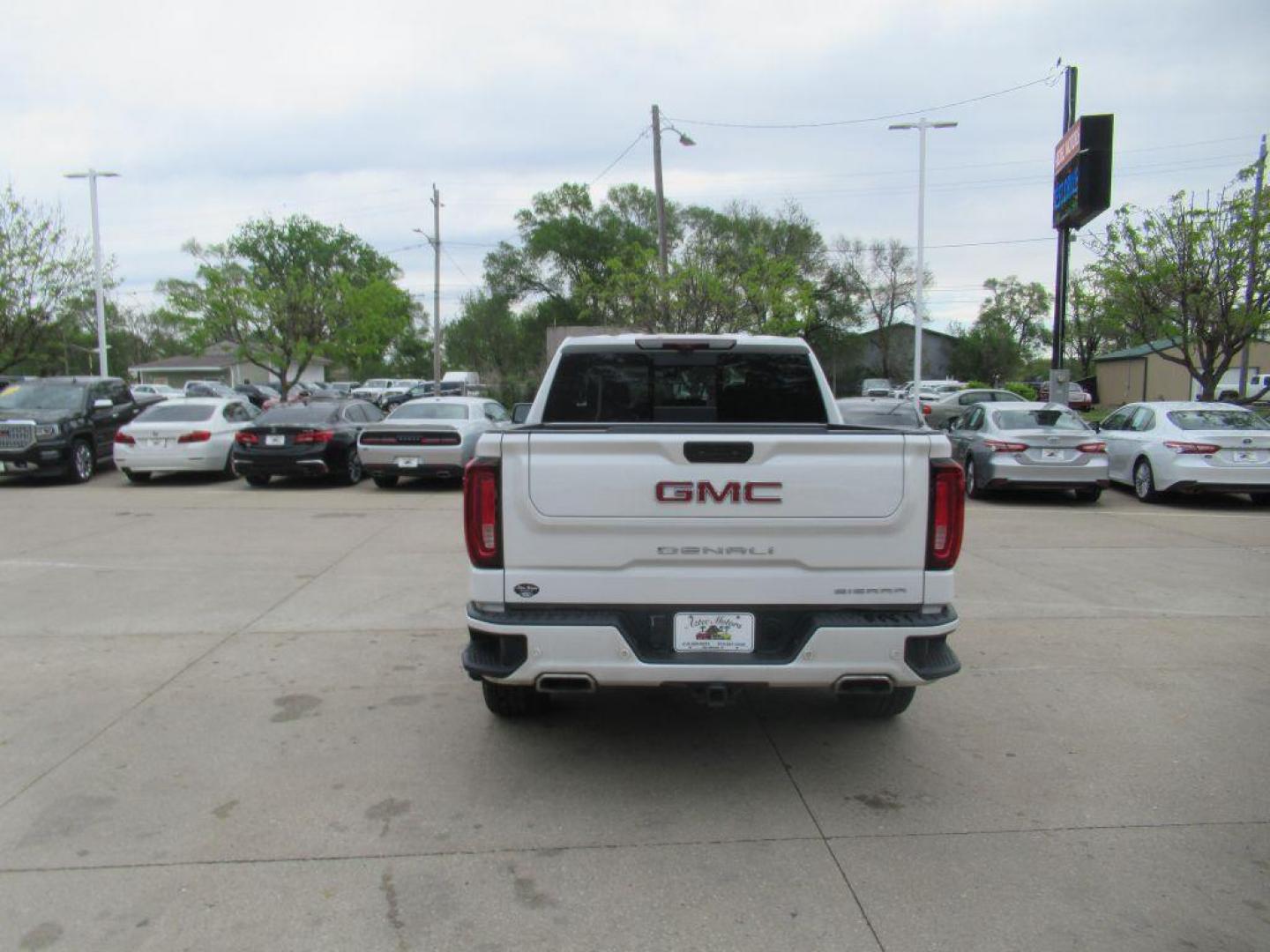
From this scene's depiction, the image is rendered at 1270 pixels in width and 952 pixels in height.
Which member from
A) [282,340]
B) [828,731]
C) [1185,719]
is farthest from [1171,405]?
[282,340]

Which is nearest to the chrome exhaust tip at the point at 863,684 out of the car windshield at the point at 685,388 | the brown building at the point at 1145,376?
the car windshield at the point at 685,388

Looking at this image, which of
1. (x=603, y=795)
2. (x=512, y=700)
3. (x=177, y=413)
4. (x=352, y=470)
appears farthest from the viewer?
(x=177, y=413)

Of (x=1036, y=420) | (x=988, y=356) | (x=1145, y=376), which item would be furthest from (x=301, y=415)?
(x=988, y=356)

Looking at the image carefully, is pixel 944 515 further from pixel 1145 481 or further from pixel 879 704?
pixel 1145 481

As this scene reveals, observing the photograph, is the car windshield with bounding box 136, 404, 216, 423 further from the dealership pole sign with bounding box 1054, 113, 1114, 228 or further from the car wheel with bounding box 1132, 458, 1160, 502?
the dealership pole sign with bounding box 1054, 113, 1114, 228

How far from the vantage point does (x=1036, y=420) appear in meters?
13.4

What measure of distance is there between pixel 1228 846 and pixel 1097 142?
643 inches

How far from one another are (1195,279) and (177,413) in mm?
18559

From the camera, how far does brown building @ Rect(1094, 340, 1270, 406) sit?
1625 inches

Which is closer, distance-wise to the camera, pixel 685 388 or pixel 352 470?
pixel 685 388

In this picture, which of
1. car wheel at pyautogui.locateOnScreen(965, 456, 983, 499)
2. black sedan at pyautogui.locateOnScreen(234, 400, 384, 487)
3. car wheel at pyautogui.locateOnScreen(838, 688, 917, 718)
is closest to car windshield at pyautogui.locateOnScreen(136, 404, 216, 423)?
black sedan at pyautogui.locateOnScreen(234, 400, 384, 487)

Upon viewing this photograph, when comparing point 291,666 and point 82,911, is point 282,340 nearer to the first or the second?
point 291,666

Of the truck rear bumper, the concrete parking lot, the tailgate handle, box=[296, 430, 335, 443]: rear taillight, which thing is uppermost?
the tailgate handle

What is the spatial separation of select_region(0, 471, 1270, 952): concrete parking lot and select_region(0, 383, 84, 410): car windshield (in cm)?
1052
